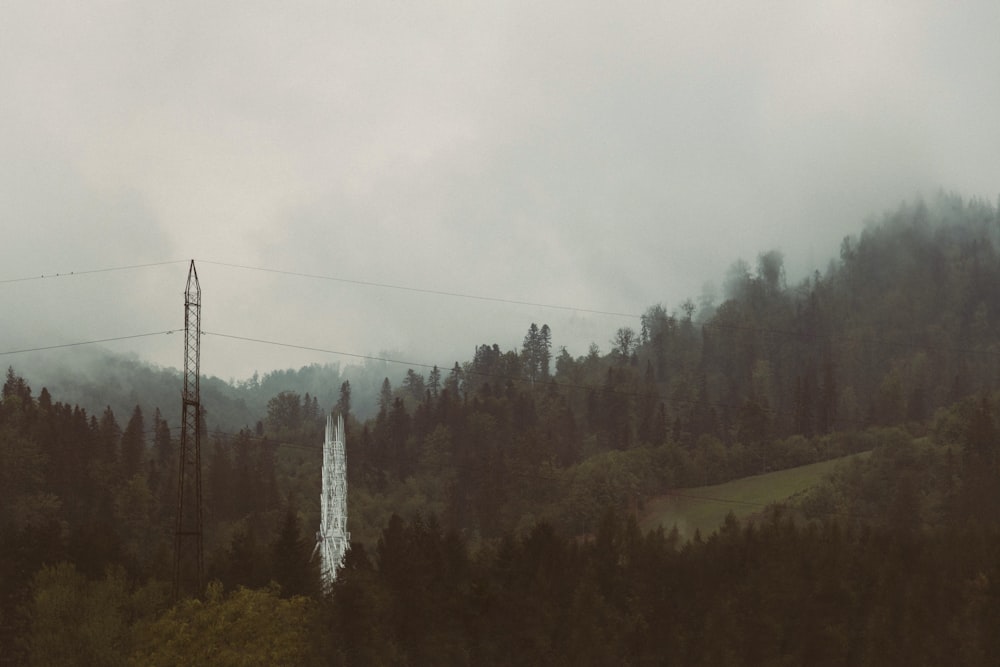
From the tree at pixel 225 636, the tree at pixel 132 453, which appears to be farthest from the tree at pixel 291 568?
the tree at pixel 132 453

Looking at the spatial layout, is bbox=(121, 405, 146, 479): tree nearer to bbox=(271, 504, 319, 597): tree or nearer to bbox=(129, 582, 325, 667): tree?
bbox=(271, 504, 319, 597): tree

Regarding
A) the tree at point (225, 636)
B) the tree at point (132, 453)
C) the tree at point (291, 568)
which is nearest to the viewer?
the tree at point (225, 636)

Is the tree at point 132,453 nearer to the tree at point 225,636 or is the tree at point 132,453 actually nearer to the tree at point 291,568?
the tree at point 291,568

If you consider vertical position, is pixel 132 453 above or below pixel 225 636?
above

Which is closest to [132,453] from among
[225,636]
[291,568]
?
[291,568]

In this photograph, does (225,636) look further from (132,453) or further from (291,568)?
(132,453)

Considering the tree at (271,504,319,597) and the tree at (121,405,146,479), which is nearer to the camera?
the tree at (271,504,319,597)

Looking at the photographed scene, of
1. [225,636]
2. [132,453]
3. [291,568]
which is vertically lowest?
[225,636]

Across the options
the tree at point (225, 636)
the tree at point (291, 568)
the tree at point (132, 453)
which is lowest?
the tree at point (225, 636)

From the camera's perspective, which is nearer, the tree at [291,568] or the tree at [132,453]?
the tree at [291,568]

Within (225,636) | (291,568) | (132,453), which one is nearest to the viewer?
(225,636)

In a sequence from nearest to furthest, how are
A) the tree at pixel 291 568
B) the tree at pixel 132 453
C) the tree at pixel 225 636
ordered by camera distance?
the tree at pixel 225 636 < the tree at pixel 291 568 < the tree at pixel 132 453

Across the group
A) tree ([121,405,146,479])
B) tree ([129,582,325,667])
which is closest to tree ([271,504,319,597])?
tree ([129,582,325,667])

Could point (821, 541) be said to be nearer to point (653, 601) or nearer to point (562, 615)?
point (653, 601)
